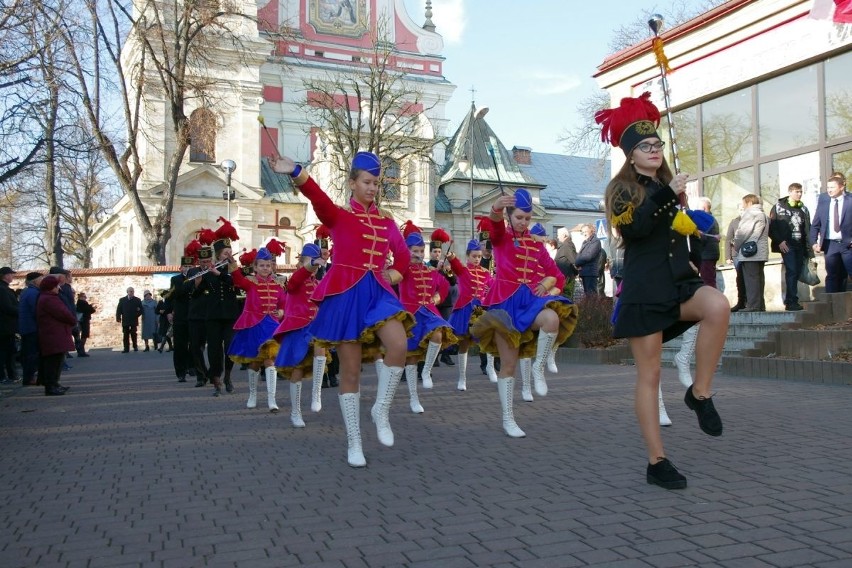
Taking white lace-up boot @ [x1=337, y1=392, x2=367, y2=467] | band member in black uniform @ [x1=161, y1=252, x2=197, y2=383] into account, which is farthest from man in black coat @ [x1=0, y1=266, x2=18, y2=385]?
white lace-up boot @ [x1=337, y1=392, x2=367, y2=467]

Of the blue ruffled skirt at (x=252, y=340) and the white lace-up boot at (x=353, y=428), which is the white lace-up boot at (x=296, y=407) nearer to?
the blue ruffled skirt at (x=252, y=340)

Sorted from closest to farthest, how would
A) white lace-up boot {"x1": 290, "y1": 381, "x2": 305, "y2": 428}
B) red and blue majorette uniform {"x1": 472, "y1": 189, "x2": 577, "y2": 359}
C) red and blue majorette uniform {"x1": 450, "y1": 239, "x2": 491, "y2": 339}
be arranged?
red and blue majorette uniform {"x1": 472, "y1": 189, "x2": 577, "y2": 359} → white lace-up boot {"x1": 290, "y1": 381, "x2": 305, "y2": 428} → red and blue majorette uniform {"x1": 450, "y1": 239, "x2": 491, "y2": 339}

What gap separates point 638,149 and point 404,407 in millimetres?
5852

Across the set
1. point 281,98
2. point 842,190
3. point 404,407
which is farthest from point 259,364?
point 281,98

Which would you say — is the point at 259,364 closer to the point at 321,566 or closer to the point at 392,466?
the point at 392,466

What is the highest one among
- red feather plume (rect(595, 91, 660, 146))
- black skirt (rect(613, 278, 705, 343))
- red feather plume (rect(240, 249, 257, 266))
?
red feather plume (rect(595, 91, 660, 146))

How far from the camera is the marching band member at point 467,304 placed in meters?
13.1

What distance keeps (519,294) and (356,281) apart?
224 centimetres

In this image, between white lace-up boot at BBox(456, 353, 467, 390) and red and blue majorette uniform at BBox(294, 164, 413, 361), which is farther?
white lace-up boot at BBox(456, 353, 467, 390)

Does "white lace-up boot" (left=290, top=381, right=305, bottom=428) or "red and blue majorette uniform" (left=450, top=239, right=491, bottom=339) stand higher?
"red and blue majorette uniform" (left=450, top=239, right=491, bottom=339)

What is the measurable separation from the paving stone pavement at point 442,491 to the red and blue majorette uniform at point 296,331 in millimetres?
686

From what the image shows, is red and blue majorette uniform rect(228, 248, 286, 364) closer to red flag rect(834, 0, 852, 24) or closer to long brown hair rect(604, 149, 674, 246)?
long brown hair rect(604, 149, 674, 246)

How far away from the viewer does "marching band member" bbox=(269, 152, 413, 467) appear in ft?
22.9

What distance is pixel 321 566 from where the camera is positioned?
4.20 meters
